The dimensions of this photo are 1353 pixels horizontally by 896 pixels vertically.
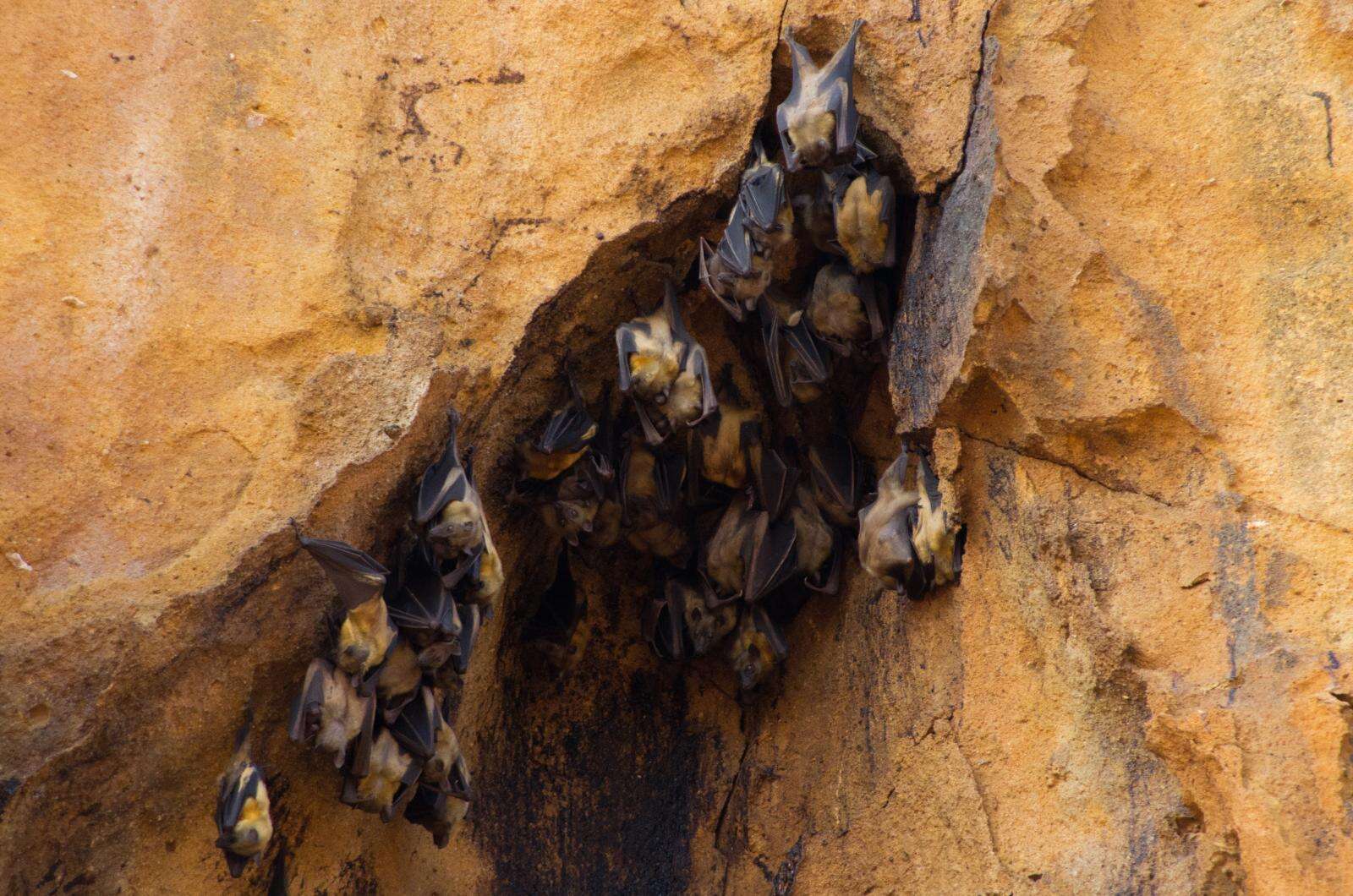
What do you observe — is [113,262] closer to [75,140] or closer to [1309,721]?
[75,140]

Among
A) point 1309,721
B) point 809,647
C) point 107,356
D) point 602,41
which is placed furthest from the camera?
point 809,647

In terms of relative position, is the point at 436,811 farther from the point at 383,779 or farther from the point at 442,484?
the point at 442,484

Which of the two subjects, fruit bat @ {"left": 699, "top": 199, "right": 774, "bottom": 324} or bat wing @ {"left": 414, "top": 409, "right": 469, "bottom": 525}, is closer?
bat wing @ {"left": 414, "top": 409, "right": 469, "bottom": 525}

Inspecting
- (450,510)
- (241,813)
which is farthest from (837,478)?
(241,813)

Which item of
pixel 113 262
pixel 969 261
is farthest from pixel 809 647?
pixel 113 262

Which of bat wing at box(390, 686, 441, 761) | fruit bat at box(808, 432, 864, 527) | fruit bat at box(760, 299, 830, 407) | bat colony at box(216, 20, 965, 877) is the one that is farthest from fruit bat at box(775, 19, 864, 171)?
bat wing at box(390, 686, 441, 761)

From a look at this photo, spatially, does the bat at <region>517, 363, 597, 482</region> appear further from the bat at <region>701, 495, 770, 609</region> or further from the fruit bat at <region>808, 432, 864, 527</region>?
the fruit bat at <region>808, 432, 864, 527</region>
